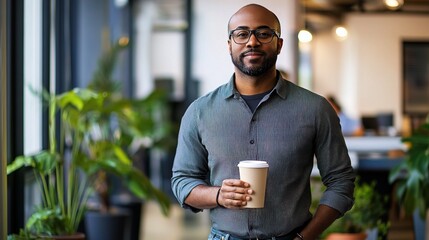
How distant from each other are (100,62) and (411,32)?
1074cm

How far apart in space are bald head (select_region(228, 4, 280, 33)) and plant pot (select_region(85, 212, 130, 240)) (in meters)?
4.86

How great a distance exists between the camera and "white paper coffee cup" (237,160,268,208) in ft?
8.34

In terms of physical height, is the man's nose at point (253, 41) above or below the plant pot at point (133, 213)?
above

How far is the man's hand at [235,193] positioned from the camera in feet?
8.36

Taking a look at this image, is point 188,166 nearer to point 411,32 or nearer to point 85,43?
point 85,43

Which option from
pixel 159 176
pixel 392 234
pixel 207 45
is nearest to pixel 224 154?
pixel 392 234

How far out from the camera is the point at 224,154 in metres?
2.83

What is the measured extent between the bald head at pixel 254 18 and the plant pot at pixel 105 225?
4.86m

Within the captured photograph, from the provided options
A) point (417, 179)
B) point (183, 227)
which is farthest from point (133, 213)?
point (417, 179)

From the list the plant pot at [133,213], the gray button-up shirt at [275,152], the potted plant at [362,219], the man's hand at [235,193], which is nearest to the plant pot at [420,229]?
the potted plant at [362,219]

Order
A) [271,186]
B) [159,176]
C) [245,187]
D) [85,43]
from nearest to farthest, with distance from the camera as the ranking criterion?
[245,187], [271,186], [85,43], [159,176]

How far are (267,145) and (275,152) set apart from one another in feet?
0.11

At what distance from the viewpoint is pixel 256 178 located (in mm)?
2549

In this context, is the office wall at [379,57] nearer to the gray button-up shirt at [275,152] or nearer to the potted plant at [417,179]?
the potted plant at [417,179]
